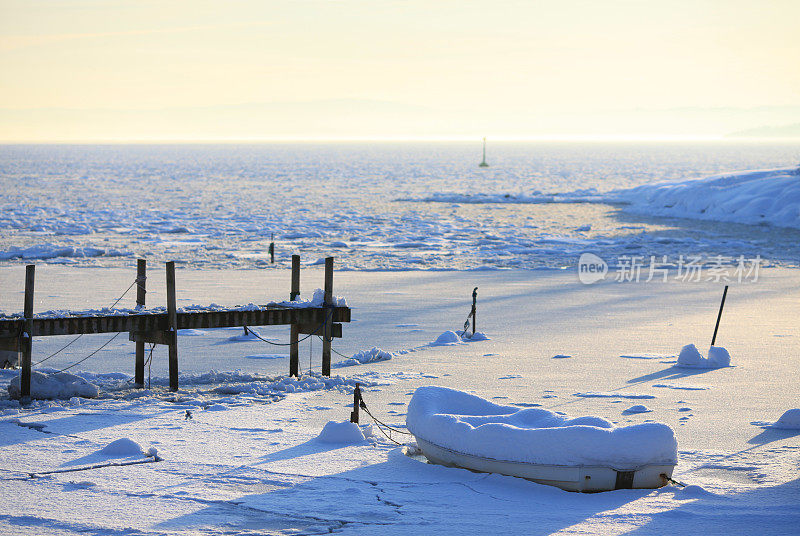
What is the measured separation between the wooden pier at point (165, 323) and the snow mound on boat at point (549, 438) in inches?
194

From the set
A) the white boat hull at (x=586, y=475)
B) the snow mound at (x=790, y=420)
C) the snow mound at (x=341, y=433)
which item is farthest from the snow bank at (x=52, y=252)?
the snow mound at (x=790, y=420)

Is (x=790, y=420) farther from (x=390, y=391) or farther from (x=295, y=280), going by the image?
(x=295, y=280)

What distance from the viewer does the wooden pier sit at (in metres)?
13.0

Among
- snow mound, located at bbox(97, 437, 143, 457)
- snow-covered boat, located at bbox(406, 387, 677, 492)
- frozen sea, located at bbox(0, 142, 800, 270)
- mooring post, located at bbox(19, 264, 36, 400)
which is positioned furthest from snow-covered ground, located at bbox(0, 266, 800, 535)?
frozen sea, located at bbox(0, 142, 800, 270)

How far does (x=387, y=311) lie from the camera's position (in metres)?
21.0

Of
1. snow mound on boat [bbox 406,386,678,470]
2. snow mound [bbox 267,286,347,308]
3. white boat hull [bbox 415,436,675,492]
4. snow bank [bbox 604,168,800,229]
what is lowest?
white boat hull [bbox 415,436,675,492]

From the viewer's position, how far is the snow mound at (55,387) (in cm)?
1307

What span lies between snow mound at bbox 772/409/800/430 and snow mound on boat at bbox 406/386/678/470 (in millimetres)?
3111

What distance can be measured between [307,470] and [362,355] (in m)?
6.43

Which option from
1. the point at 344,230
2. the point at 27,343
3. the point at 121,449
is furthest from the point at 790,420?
the point at 344,230

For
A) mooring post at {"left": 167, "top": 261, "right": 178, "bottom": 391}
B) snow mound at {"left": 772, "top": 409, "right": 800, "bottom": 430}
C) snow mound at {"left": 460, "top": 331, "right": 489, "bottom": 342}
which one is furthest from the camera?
snow mound at {"left": 460, "top": 331, "right": 489, "bottom": 342}

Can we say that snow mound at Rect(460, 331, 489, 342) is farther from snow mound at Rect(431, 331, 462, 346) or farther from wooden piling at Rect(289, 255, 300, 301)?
wooden piling at Rect(289, 255, 300, 301)

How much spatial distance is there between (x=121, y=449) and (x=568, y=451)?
4.86 meters

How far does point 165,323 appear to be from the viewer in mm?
14086
